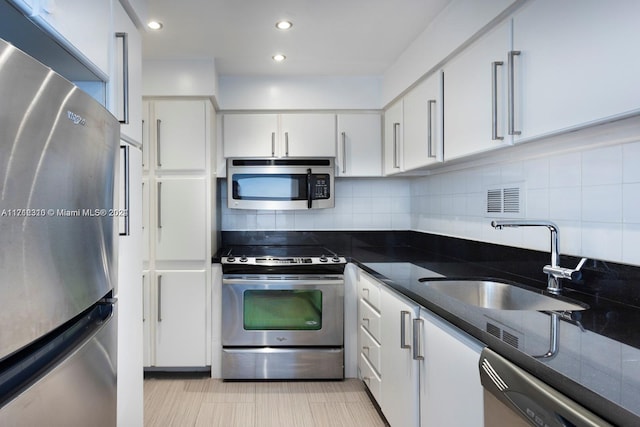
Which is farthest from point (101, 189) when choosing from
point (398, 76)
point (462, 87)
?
point (398, 76)

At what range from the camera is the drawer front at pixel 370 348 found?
2.17 m

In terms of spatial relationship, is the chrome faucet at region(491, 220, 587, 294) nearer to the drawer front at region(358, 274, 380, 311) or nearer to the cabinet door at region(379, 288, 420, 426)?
the cabinet door at region(379, 288, 420, 426)

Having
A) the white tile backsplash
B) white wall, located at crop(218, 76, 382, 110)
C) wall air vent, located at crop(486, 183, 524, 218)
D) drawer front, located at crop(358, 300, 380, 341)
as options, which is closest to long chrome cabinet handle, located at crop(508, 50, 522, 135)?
the white tile backsplash

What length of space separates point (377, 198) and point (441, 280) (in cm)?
161

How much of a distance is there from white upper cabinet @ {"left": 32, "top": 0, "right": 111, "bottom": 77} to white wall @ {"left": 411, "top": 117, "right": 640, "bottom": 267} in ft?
5.14

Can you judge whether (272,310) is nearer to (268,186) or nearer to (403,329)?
(268,186)

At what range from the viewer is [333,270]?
2680 mm

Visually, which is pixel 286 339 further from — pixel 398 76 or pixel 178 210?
pixel 398 76

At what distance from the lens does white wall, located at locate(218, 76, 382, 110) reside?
117 inches

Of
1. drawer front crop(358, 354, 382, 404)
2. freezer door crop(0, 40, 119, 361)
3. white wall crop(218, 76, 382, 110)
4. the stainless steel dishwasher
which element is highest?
white wall crop(218, 76, 382, 110)

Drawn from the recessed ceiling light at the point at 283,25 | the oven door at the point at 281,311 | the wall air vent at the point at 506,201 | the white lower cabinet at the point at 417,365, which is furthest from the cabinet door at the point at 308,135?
the wall air vent at the point at 506,201

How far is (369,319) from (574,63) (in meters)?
1.69

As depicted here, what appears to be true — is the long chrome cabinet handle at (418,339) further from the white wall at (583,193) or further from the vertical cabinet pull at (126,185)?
the vertical cabinet pull at (126,185)

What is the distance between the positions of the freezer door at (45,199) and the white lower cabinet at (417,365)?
3.51ft
